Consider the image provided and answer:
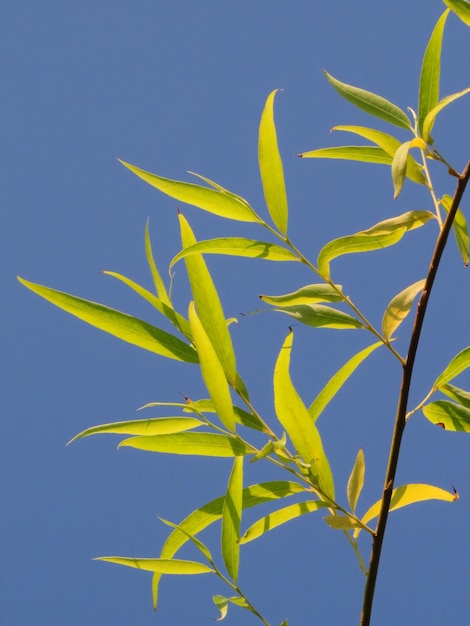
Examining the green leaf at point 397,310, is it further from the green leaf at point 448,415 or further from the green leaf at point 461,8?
the green leaf at point 461,8

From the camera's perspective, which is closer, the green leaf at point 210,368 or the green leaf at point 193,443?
the green leaf at point 210,368

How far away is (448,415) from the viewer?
739 mm

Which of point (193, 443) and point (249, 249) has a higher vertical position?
point (249, 249)

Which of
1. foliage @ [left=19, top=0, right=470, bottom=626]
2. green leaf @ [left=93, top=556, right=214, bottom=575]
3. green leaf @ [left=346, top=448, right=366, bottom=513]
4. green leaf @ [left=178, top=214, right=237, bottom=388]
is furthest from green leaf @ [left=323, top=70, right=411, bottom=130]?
green leaf @ [left=93, top=556, right=214, bottom=575]

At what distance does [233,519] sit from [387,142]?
38 centimetres

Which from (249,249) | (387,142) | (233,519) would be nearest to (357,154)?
(387,142)

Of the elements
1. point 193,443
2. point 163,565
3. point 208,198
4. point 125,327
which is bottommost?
point 163,565

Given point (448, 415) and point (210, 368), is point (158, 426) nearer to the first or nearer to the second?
point (210, 368)

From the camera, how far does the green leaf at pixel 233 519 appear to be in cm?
68

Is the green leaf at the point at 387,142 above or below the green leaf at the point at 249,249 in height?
above

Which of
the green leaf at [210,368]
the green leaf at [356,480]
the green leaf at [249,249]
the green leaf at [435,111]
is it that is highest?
the green leaf at [435,111]

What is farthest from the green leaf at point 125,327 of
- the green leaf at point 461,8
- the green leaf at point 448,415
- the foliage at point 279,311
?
the green leaf at point 461,8

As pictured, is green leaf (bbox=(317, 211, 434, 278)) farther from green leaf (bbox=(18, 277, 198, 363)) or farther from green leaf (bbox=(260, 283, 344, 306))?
green leaf (bbox=(18, 277, 198, 363))

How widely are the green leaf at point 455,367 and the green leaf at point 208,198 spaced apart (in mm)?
218
